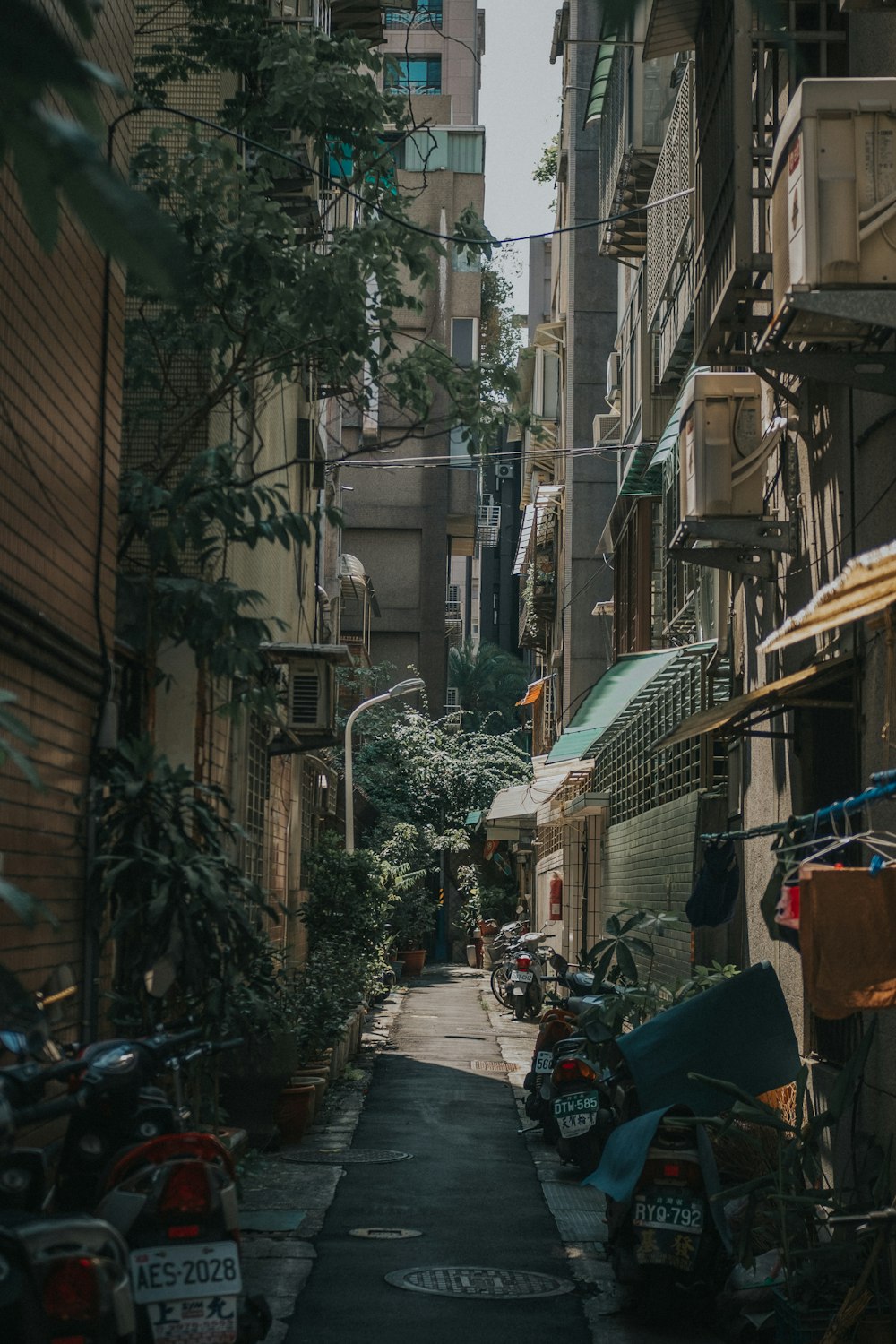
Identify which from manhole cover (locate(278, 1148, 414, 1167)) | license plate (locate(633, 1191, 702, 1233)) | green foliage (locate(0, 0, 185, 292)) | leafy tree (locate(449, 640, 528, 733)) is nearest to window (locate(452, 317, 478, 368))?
leafy tree (locate(449, 640, 528, 733))

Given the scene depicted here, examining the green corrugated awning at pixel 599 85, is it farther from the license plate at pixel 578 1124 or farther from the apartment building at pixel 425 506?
the apartment building at pixel 425 506

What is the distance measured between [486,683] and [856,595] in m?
58.6

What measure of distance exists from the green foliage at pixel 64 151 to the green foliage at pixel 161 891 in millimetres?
6388

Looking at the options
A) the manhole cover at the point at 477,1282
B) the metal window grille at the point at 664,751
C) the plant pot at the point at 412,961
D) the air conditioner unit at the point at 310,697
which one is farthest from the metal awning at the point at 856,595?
the plant pot at the point at 412,961

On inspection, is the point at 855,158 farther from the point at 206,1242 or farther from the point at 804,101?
the point at 206,1242

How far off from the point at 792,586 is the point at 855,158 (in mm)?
3400

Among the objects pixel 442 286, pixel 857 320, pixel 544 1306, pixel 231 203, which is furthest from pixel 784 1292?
pixel 442 286

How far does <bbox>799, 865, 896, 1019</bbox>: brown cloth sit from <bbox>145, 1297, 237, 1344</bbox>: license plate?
7.67 ft

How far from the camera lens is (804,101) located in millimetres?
6684

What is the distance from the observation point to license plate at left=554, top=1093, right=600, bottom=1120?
11.0 metres

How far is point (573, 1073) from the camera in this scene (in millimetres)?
11734

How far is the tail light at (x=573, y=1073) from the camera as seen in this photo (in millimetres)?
11695

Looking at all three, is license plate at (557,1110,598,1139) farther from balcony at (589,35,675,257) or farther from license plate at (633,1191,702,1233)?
balcony at (589,35,675,257)

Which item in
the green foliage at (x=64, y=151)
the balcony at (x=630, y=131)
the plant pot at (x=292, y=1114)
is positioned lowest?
the plant pot at (x=292, y=1114)
